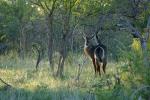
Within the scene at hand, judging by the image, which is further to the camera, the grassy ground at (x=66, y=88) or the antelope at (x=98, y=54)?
the antelope at (x=98, y=54)

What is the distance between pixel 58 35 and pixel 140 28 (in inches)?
464

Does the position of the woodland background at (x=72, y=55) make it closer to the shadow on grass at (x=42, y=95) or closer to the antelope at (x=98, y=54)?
the shadow on grass at (x=42, y=95)

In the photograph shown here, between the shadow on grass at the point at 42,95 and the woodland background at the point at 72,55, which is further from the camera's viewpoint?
the shadow on grass at the point at 42,95

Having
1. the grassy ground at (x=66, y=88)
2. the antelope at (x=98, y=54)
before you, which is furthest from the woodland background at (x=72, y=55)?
the antelope at (x=98, y=54)

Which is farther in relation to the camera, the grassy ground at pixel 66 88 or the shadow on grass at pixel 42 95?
the shadow on grass at pixel 42 95

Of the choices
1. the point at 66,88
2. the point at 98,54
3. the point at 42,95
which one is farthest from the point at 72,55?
the point at 42,95

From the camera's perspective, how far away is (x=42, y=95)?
833 cm

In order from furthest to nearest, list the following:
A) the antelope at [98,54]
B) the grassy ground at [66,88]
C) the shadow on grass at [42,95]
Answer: the antelope at [98,54], the shadow on grass at [42,95], the grassy ground at [66,88]

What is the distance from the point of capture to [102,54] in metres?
14.3

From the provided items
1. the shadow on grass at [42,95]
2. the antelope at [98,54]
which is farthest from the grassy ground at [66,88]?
the antelope at [98,54]

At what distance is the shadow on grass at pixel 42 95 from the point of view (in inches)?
315

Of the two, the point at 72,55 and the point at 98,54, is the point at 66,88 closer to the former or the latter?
the point at 98,54

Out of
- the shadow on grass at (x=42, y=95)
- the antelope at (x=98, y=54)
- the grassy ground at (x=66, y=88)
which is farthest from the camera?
the antelope at (x=98, y=54)

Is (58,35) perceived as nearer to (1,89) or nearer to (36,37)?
(36,37)
